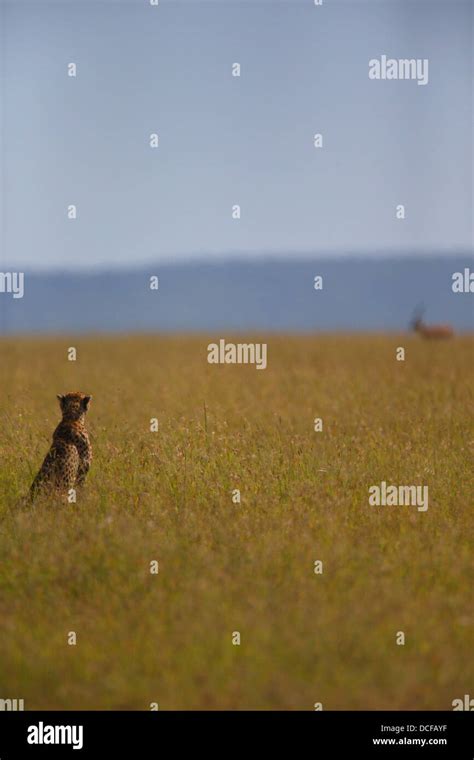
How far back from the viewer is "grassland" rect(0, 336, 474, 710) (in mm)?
5551

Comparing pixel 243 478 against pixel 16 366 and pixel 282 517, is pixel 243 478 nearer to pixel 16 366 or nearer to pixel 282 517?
pixel 282 517

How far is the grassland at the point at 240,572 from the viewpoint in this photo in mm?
5551

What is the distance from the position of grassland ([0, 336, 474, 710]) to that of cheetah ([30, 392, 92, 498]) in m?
0.22

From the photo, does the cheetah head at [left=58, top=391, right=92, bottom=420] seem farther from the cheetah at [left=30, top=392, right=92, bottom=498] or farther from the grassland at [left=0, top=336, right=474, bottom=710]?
the grassland at [left=0, top=336, right=474, bottom=710]

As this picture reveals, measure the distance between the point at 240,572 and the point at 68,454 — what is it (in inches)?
90.9

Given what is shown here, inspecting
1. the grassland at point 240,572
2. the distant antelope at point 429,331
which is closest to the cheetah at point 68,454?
the grassland at point 240,572

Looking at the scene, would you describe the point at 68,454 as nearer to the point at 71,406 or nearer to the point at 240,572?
the point at 71,406

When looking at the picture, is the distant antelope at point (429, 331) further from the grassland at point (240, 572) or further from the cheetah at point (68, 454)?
the cheetah at point (68, 454)

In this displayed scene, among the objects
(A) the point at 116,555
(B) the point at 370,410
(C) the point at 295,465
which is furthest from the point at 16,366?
(A) the point at 116,555

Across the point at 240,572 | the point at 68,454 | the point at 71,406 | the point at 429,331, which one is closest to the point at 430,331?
the point at 429,331

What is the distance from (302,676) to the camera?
18.2ft

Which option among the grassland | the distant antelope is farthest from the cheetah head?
the distant antelope

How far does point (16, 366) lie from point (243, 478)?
18789mm
